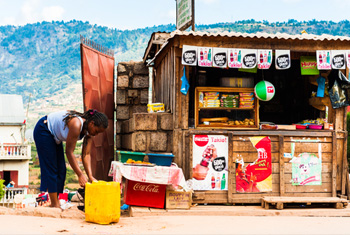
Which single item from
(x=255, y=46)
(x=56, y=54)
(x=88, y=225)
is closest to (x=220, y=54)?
(x=255, y=46)

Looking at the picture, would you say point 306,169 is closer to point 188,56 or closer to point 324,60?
point 324,60

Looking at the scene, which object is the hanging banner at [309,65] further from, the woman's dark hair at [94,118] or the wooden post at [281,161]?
Result: the woman's dark hair at [94,118]

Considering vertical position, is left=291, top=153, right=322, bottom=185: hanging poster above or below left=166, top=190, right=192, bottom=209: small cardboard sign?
above

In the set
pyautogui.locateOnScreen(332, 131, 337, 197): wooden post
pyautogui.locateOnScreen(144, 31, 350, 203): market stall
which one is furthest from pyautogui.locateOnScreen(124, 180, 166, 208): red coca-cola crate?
pyautogui.locateOnScreen(332, 131, 337, 197): wooden post

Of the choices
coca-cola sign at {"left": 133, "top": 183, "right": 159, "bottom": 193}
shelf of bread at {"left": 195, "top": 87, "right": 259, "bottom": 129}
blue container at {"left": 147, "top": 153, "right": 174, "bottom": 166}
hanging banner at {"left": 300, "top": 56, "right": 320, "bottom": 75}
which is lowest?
coca-cola sign at {"left": 133, "top": 183, "right": 159, "bottom": 193}

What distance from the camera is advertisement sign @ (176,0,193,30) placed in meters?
10.6

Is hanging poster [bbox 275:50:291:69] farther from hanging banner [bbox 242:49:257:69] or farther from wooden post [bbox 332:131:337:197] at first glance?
wooden post [bbox 332:131:337:197]

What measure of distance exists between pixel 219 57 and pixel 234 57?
30 centimetres

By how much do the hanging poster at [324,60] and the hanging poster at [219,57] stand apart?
1.91m

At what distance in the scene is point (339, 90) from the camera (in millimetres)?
8906

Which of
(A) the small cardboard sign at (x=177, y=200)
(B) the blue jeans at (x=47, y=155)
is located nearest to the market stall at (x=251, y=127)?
(A) the small cardboard sign at (x=177, y=200)

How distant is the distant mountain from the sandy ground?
13230 centimetres

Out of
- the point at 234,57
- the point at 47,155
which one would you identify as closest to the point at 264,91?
the point at 234,57

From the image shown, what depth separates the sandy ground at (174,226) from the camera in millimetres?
5031
